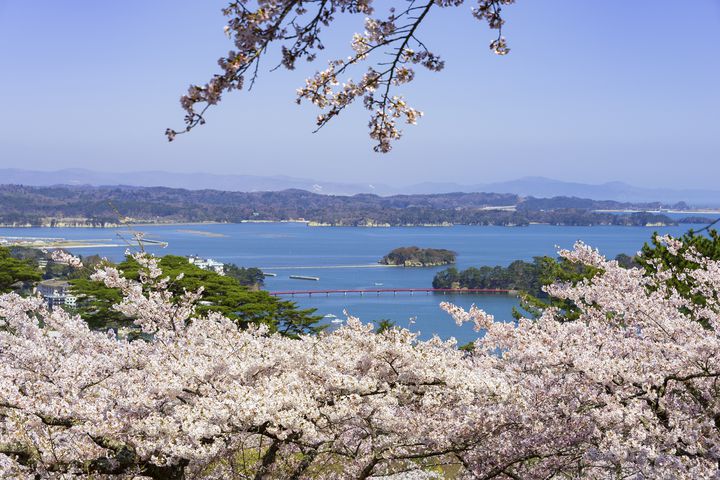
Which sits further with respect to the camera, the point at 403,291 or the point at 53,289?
the point at 403,291

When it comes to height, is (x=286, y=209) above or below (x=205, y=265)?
above

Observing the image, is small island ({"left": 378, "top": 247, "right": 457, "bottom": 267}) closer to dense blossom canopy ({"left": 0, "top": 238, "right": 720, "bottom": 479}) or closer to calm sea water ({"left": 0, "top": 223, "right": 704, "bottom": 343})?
calm sea water ({"left": 0, "top": 223, "right": 704, "bottom": 343})

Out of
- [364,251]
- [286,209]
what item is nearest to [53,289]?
[364,251]

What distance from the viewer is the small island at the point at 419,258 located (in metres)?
73.1

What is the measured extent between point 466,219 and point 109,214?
68.3m

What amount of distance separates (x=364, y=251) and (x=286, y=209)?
246ft

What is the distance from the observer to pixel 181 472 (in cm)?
399

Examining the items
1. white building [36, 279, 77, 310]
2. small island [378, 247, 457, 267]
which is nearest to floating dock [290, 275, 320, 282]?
small island [378, 247, 457, 267]

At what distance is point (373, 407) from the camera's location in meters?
3.79

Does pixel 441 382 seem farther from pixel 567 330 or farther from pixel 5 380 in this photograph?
pixel 5 380

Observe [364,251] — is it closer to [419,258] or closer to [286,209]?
[419,258]

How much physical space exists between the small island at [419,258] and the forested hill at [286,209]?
46143 millimetres

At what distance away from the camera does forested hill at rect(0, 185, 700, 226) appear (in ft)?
382

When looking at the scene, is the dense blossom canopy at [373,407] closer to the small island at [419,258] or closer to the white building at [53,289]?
the white building at [53,289]
